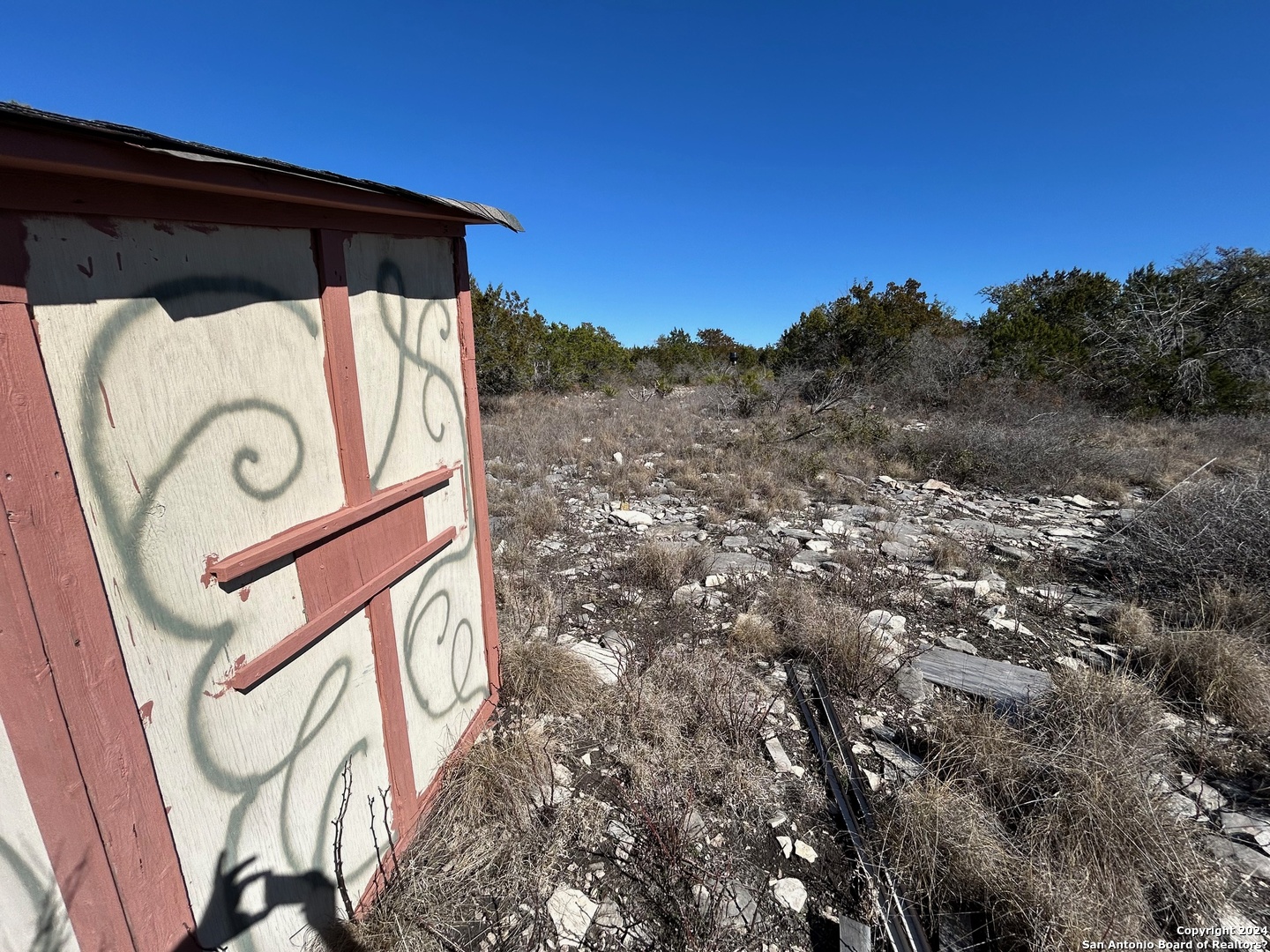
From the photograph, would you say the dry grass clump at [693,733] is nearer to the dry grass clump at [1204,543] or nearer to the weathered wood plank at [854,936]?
the weathered wood plank at [854,936]

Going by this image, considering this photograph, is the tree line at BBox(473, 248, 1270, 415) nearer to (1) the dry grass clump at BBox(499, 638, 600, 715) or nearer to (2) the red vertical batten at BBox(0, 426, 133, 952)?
(1) the dry grass clump at BBox(499, 638, 600, 715)

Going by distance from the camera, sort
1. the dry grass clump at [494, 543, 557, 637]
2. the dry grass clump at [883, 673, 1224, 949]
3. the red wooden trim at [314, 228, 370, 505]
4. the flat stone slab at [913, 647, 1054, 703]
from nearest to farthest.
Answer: the red wooden trim at [314, 228, 370, 505], the dry grass clump at [883, 673, 1224, 949], the flat stone slab at [913, 647, 1054, 703], the dry grass clump at [494, 543, 557, 637]

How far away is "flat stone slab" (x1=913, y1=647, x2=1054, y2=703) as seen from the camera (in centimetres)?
332

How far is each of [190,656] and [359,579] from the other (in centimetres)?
62

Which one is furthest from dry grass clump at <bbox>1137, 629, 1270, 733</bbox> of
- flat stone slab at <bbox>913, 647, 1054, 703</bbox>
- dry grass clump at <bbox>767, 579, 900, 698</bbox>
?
dry grass clump at <bbox>767, 579, 900, 698</bbox>

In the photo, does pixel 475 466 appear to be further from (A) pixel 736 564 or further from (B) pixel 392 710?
(A) pixel 736 564

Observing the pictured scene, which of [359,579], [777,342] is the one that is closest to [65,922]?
[359,579]

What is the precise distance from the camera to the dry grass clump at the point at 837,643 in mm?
3480

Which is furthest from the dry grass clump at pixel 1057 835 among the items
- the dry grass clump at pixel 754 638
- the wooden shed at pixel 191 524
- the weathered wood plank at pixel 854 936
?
the wooden shed at pixel 191 524

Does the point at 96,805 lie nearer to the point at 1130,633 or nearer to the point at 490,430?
the point at 1130,633

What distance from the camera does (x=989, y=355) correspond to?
13.4 metres

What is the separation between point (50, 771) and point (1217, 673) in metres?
5.04

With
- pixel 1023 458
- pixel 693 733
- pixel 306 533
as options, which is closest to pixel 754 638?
pixel 693 733

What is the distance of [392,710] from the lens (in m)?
2.16
